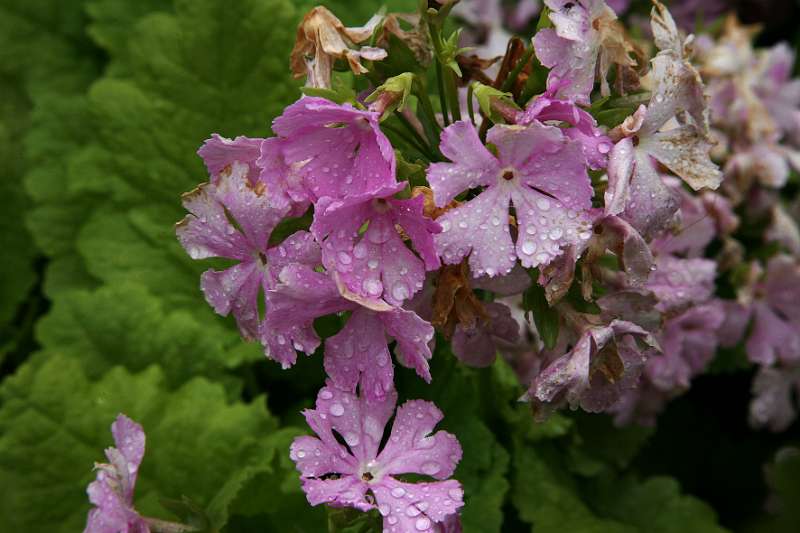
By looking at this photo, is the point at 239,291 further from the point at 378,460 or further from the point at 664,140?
the point at 664,140

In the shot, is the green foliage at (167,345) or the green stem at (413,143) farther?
the green foliage at (167,345)

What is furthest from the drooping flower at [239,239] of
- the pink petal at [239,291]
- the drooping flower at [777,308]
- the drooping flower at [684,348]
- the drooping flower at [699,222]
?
the drooping flower at [777,308]

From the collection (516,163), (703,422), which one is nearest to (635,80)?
(516,163)

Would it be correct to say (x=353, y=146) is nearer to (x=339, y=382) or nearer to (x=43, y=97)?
(x=339, y=382)

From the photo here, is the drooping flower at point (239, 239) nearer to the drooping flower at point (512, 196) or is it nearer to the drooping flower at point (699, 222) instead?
the drooping flower at point (512, 196)

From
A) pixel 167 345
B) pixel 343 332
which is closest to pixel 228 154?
pixel 343 332

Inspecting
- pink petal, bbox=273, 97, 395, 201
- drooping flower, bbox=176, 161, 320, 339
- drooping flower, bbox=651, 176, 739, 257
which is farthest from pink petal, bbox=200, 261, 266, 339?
drooping flower, bbox=651, 176, 739, 257

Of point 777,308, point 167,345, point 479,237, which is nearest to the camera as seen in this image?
point 479,237

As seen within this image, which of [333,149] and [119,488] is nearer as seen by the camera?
[333,149]
